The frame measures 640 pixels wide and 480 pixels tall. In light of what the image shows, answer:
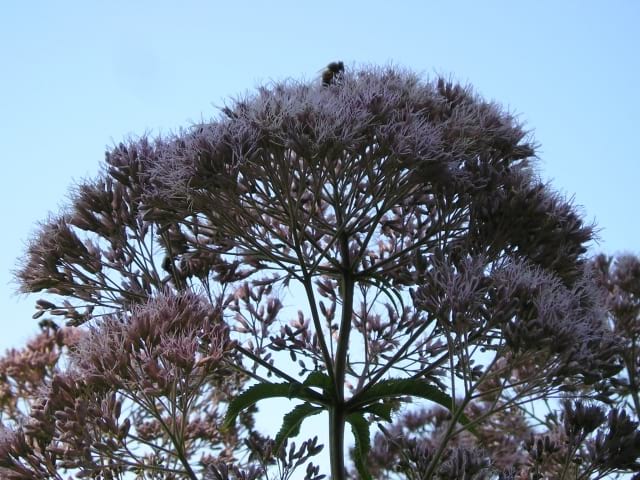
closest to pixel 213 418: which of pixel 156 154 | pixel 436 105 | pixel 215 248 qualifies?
pixel 215 248

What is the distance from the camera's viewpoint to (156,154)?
18.4ft

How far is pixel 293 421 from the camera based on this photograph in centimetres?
520

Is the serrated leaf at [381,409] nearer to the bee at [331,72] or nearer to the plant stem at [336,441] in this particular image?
the plant stem at [336,441]

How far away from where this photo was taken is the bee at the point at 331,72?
591 cm

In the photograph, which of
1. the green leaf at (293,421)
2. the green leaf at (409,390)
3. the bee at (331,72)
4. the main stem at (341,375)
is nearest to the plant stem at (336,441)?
the main stem at (341,375)

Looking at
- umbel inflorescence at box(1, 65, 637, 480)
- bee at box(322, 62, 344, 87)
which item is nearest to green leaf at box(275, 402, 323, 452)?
umbel inflorescence at box(1, 65, 637, 480)

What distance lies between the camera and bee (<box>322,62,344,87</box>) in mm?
5906

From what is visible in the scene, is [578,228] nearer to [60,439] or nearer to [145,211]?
[145,211]

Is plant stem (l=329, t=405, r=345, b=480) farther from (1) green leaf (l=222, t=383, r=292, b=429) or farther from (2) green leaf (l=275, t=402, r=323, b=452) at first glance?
(1) green leaf (l=222, t=383, r=292, b=429)

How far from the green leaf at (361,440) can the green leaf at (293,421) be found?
9.9 inches

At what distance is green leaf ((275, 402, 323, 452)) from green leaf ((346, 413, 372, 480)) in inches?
9.9

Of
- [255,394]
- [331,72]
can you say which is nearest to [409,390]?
[255,394]

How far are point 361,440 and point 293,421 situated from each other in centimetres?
43

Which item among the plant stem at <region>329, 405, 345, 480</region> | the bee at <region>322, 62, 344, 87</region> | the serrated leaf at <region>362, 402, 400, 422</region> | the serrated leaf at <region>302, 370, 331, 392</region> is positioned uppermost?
the bee at <region>322, 62, 344, 87</region>
